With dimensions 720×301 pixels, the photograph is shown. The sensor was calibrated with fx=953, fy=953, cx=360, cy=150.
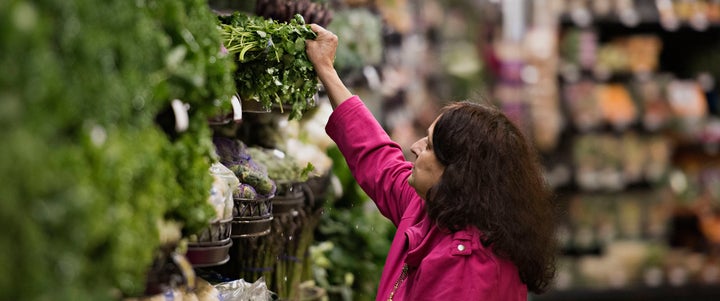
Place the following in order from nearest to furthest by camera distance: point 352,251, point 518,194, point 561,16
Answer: point 518,194 → point 352,251 → point 561,16

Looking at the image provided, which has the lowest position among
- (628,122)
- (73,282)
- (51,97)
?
(628,122)

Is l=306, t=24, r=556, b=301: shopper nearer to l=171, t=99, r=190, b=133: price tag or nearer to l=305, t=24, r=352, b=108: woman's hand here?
l=305, t=24, r=352, b=108: woman's hand

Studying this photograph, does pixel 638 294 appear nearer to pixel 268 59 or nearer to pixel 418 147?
pixel 418 147

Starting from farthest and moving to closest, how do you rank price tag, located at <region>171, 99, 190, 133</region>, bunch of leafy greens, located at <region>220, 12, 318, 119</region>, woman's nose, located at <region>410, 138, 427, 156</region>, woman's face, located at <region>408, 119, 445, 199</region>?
woman's nose, located at <region>410, 138, 427, 156</region>, woman's face, located at <region>408, 119, 445, 199</region>, bunch of leafy greens, located at <region>220, 12, 318, 119</region>, price tag, located at <region>171, 99, 190, 133</region>

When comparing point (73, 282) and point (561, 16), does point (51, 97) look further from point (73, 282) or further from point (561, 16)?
point (561, 16)

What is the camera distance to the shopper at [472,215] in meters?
2.32

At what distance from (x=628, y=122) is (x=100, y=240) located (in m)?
5.79

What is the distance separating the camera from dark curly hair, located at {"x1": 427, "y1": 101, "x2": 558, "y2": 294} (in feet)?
7.73

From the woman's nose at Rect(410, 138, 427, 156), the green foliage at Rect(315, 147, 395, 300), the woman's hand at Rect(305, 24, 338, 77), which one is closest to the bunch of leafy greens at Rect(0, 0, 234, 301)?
the woman's hand at Rect(305, 24, 338, 77)

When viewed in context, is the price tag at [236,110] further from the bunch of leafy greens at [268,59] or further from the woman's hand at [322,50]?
the woman's hand at [322,50]

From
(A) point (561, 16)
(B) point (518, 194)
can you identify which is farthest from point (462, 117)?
(A) point (561, 16)

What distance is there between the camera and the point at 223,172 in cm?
212

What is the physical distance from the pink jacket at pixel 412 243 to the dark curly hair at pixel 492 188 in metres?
0.04

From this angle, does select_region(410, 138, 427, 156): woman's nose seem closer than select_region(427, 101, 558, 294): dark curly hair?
No
